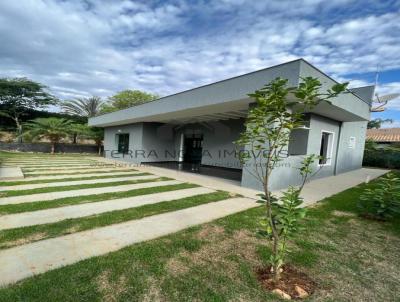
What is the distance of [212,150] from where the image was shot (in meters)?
13.9

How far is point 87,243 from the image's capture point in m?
3.02

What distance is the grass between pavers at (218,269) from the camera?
2.06 metres

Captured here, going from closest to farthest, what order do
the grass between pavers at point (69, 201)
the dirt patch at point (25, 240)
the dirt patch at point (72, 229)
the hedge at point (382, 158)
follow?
the dirt patch at point (25, 240)
the dirt patch at point (72, 229)
the grass between pavers at point (69, 201)
the hedge at point (382, 158)

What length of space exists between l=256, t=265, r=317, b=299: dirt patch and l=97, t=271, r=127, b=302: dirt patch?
56.1 inches

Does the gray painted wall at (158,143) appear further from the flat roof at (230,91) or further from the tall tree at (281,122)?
the tall tree at (281,122)

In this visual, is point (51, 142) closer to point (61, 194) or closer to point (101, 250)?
point (61, 194)

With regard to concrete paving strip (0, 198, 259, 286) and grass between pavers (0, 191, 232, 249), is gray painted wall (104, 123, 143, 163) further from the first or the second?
concrete paving strip (0, 198, 259, 286)

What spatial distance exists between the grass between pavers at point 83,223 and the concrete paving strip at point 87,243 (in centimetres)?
17

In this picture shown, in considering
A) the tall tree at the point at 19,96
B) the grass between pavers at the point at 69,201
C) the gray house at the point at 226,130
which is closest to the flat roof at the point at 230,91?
the gray house at the point at 226,130

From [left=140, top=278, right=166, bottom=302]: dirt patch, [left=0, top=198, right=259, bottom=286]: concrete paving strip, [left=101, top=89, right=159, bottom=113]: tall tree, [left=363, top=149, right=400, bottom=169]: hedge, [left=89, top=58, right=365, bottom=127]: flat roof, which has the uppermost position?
[left=101, top=89, right=159, bottom=113]: tall tree

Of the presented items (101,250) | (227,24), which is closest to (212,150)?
(227,24)

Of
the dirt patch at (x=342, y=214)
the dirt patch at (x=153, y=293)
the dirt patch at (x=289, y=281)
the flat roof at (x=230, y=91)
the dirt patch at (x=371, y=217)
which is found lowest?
the dirt patch at (x=153, y=293)

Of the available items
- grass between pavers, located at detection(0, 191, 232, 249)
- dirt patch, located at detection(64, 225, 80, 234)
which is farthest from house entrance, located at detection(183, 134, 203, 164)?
dirt patch, located at detection(64, 225, 80, 234)

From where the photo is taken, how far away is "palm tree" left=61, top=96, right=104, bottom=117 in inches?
1004
